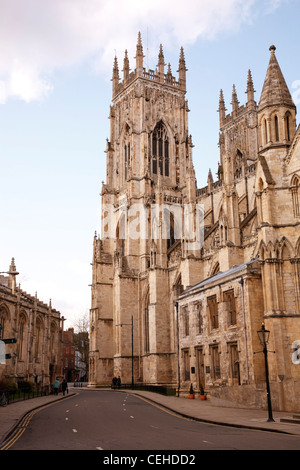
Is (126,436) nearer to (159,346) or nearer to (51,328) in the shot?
(159,346)

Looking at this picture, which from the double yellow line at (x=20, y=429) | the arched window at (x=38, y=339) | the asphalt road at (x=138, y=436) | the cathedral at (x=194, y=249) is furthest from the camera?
the arched window at (x=38, y=339)

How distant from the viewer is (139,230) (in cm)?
5791

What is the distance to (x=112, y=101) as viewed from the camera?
71.6m

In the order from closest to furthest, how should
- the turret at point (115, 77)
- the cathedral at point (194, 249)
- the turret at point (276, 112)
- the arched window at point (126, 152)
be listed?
the cathedral at point (194, 249) < the turret at point (276, 112) < the arched window at point (126, 152) < the turret at point (115, 77)

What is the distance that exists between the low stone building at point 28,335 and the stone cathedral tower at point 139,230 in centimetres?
491

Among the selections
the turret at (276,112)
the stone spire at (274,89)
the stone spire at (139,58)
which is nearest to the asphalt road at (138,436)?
the turret at (276,112)

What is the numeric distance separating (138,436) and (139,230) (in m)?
44.0

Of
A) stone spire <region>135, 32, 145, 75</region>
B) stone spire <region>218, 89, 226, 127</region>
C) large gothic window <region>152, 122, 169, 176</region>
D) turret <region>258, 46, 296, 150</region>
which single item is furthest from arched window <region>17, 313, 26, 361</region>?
stone spire <region>218, 89, 226, 127</region>

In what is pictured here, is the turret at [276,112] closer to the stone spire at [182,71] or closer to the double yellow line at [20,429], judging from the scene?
the double yellow line at [20,429]

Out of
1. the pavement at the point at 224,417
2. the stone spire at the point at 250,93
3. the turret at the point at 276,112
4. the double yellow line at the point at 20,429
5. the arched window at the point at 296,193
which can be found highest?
the stone spire at the point at 250,93

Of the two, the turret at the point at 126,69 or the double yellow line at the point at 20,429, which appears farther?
the turret at the point at 126,69

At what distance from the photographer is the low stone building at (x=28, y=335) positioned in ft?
127

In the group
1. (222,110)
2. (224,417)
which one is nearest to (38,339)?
(224,417)
